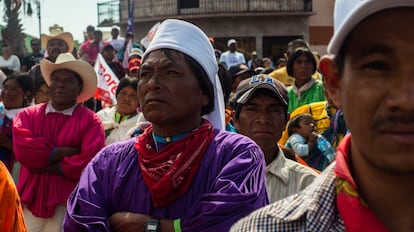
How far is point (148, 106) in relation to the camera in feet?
8.84

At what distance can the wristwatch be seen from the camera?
97.0 inches

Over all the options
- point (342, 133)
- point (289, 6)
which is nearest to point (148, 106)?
point (342, 133)

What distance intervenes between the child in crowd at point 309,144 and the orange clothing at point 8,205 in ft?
7.30

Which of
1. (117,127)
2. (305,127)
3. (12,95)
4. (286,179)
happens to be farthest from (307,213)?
(12,95)

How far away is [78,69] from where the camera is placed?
544cm

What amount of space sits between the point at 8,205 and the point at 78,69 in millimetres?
2513

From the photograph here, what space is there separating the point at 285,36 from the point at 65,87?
2548 cm

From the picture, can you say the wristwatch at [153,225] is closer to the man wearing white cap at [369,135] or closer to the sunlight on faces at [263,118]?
the man wearing white cap at [369,135]

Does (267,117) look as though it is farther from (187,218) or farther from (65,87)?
(65,87)

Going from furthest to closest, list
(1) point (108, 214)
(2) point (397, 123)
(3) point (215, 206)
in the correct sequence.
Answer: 1. (1) point (108, 214)
2. (3) point (215, 206)
3. (2) point (397, 123)

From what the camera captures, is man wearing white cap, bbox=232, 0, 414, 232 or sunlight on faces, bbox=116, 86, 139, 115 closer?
man wearing white cap, bbox=232, 0, 414, 232

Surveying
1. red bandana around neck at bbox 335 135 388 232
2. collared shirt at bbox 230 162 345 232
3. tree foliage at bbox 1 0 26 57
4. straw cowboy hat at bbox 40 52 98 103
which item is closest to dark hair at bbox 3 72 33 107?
straw cowboy hat at bbox 40 52 98 103

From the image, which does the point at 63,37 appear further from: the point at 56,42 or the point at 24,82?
the point at 24,82

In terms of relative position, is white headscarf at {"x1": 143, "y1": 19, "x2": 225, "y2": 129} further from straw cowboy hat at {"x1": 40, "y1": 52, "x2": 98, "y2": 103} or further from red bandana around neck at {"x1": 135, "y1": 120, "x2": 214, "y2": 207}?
straw cowboy hat at {"x1": 40, "y1": 52, "x2": 98, "y2": 103}
